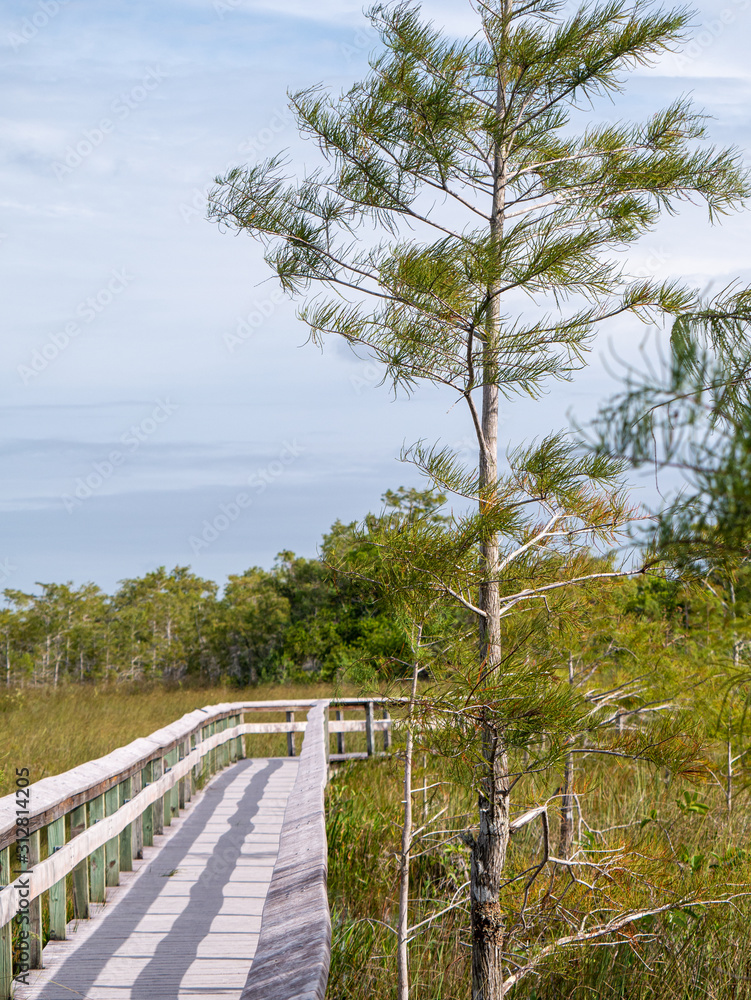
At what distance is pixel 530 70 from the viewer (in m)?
6.16

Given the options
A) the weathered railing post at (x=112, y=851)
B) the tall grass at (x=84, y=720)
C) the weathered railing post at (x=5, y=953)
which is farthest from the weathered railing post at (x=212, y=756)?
the weathered railing post at (x=5, y=953)

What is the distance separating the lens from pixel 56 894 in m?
3.96

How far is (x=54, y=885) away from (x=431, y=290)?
3914 millimetres

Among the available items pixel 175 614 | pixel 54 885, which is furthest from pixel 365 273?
pixel 175 614

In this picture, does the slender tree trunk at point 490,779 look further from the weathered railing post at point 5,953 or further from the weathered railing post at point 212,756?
the weathered railing post at point 212,756

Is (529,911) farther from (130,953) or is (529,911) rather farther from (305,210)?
(305,210)

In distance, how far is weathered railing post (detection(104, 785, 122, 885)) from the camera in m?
5.05

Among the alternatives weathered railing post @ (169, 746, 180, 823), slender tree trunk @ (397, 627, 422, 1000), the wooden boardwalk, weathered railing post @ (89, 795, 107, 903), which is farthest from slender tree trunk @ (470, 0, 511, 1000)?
weathered railing post @ (169, 746, 180, 823)

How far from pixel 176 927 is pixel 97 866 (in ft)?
2.03

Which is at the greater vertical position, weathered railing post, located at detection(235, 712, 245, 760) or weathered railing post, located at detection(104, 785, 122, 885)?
weathered railing post, located at detection(104, 785, 122, 885)

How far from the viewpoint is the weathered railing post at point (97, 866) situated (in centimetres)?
470

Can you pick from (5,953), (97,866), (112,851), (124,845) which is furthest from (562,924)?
(5,953)

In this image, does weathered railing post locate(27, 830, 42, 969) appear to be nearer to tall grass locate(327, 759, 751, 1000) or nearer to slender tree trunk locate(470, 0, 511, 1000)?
tall grass locate(327, 759, 751, 1000)

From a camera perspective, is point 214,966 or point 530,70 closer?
point 214,966
